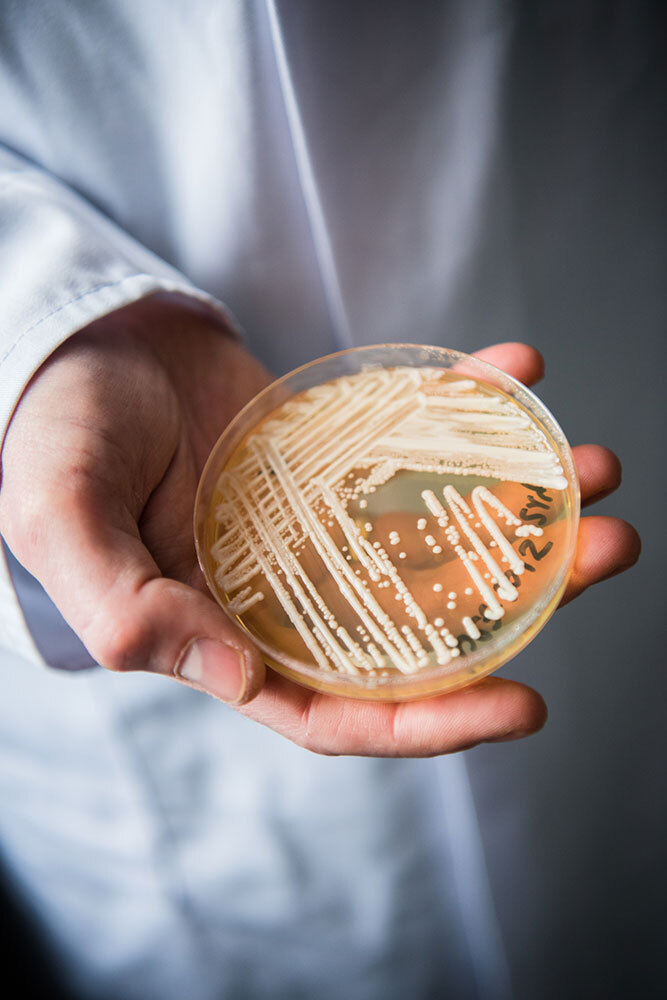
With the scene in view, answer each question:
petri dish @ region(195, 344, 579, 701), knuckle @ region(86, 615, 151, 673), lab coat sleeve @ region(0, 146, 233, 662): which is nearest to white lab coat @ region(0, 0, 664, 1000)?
lab coat sleeve @ region(0, 146, 233, 662)

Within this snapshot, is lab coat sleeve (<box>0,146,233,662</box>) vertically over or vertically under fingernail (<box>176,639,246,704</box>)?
over

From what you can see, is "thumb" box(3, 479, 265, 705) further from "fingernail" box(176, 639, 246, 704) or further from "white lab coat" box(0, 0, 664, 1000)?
"white lab coat" box(0, 0, 664, 1000)

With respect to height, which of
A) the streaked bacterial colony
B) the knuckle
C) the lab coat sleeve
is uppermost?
the lab coat sleeve

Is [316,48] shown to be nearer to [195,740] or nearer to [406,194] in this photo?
[406,194]

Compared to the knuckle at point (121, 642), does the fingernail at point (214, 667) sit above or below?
below

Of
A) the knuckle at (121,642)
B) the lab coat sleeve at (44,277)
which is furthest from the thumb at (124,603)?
the lab coat sleeve at (44,277)

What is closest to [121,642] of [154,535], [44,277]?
[154,535]

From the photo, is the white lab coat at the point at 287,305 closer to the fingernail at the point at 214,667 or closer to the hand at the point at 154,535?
the hand at the point at 154,535
